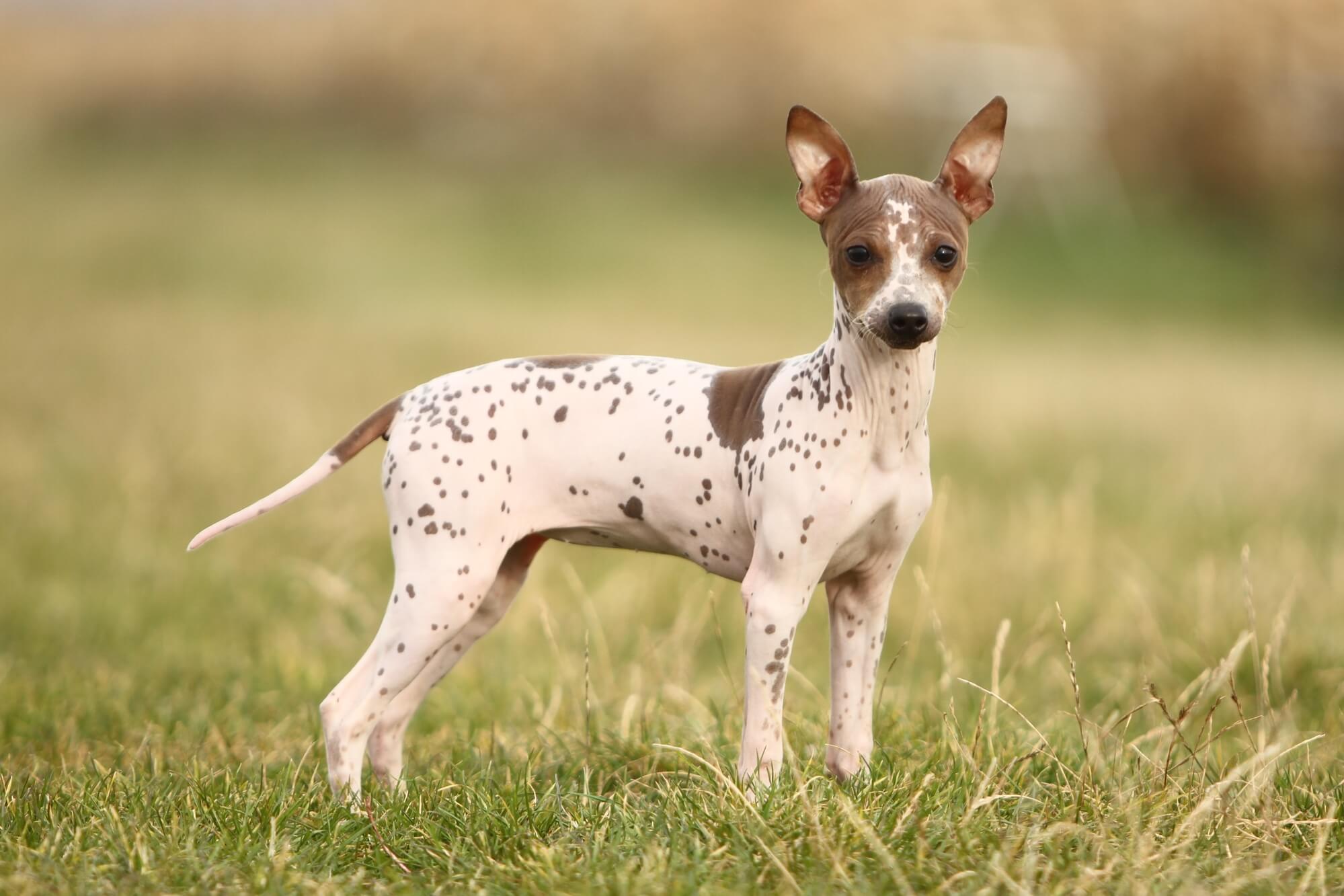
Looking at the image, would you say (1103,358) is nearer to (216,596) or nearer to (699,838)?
(216,596)

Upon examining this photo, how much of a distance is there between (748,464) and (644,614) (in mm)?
3347

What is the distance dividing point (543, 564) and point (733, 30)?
1549 centimetres

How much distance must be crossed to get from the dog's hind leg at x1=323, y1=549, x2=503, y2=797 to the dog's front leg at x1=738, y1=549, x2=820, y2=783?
756mm

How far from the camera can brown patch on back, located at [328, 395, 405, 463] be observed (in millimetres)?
3854

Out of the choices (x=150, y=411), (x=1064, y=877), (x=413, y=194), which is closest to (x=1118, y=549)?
(x=1064, y=877)

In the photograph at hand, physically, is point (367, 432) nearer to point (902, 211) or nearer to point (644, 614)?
point (902, 211)

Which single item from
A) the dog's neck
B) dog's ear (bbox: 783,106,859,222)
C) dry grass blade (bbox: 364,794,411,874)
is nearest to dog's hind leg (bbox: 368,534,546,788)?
dry grass blade (bbox: 364,794,411,874)

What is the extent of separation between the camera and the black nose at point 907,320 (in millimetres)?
3129

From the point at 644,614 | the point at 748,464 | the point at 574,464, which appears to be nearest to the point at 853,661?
the point at 748,464

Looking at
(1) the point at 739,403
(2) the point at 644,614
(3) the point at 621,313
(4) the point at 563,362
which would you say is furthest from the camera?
(3) the point at 621,313

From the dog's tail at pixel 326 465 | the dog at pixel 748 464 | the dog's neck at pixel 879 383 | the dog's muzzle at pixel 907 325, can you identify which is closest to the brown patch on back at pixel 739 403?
the dog at pixel 748 464

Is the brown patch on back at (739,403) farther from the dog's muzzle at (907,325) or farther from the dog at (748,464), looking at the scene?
the dog's muzzle at (907,325)

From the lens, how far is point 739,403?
11.7 feet

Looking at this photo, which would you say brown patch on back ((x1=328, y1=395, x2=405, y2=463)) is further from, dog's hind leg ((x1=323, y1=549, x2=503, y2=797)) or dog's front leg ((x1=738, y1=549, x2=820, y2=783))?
dog's front leg ((x1=738, y1=549, x2=820, y2=783))
